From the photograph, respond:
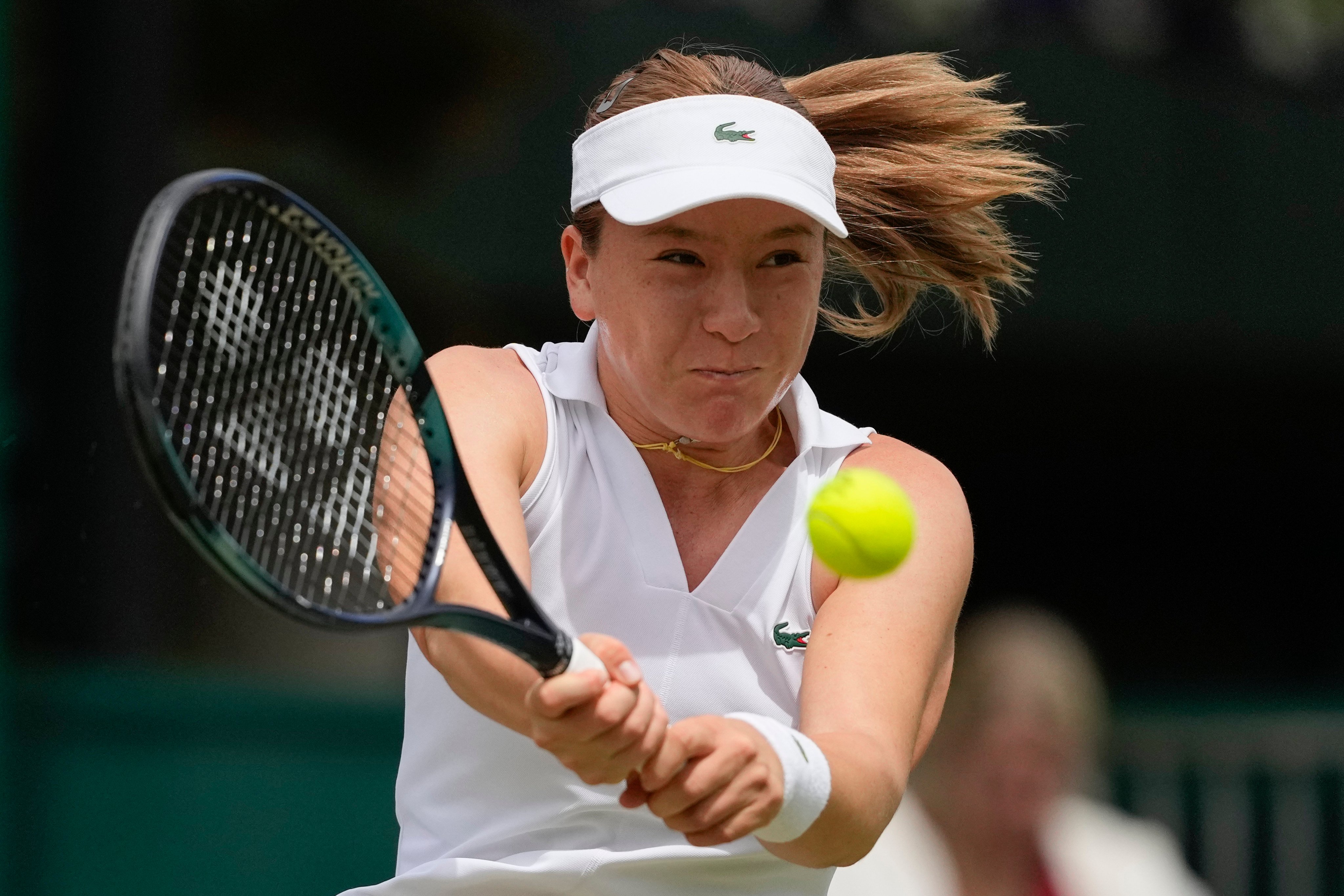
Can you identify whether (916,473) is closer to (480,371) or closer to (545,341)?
(480,371)

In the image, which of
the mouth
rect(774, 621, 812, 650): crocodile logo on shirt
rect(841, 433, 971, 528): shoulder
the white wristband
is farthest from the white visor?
the white wristband

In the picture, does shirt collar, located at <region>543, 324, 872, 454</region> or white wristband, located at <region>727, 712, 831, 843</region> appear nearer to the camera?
white wristband, located at <region>727, 712, 831, 843</region>

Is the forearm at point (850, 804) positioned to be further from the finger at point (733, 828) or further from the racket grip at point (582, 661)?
the racket grip at point (582, 661)

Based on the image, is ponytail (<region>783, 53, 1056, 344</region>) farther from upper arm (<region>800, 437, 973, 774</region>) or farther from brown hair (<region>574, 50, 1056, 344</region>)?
upper arm (<region>800, 437, 973, 774</region>)

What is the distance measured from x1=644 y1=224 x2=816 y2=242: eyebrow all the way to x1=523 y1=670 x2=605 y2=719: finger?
2.35 feet

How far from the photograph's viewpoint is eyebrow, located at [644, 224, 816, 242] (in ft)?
8.19

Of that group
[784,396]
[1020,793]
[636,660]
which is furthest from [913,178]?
[1020,793]

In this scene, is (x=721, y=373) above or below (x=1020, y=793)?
above

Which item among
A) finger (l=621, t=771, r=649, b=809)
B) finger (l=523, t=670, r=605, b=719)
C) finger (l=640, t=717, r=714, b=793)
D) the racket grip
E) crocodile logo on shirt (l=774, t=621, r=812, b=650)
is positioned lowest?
finger (l=621, t=771, r=649, b=809)

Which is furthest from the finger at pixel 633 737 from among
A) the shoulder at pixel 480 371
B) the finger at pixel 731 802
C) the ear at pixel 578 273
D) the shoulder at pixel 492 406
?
the ear at pixel 578 273

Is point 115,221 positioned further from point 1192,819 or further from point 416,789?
point 1192,819

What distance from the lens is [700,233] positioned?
2.50 m

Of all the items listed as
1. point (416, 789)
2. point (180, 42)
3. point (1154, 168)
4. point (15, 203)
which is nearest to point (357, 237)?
point (180, 42)

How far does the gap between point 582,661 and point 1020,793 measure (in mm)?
2443
